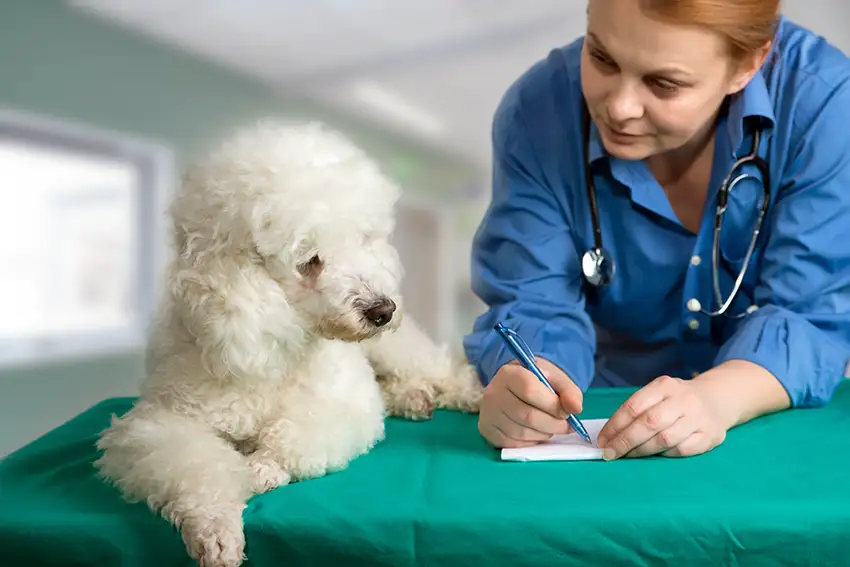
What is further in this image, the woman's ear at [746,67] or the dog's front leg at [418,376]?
the dog's front leg at [418,376]

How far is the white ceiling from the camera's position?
232 centimetres

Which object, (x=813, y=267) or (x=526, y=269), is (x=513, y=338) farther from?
(x=813, y=267)

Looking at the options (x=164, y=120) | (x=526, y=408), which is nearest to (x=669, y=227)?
(x=526, y=408)

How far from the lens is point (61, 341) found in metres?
1.88

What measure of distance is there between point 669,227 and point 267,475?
2.37 ft

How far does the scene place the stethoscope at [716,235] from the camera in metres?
1.12

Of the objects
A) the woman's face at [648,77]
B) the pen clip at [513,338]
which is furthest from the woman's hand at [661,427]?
the woman's face at [648,77]

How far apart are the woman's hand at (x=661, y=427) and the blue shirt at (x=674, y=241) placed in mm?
194

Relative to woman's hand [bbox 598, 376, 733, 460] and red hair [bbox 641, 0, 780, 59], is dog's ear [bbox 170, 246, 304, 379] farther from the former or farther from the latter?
red hair [bbox 641, 0, 780, 59]

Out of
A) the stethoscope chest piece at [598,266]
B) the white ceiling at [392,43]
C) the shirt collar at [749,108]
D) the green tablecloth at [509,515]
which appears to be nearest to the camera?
the green tablecloth at [509,515]

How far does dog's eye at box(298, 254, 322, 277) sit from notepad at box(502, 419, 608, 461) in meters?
0.31

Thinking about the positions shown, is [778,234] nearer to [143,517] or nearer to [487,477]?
[487,477]

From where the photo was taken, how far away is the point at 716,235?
3.77 feet

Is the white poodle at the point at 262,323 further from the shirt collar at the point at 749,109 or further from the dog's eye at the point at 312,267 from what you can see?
the shirt collar at the point at 749,109
